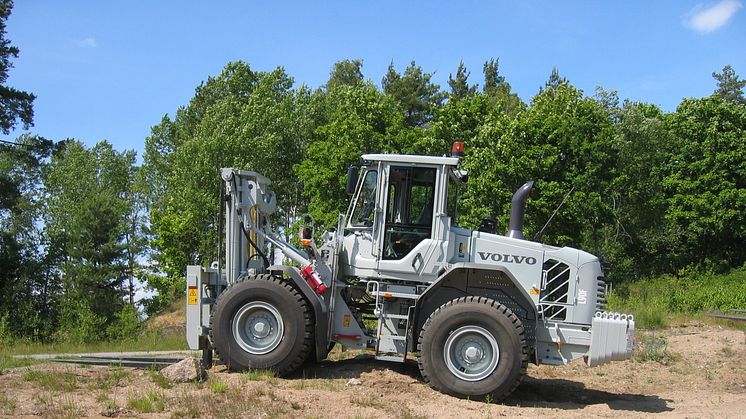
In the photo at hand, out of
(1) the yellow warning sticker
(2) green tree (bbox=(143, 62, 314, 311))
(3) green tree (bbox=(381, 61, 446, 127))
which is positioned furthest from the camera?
(3) green tree (bbox=(381, 61, 446, 127))

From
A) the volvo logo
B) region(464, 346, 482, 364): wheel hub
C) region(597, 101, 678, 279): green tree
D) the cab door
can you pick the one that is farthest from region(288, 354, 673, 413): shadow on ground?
region(597, 101, 678, 279): green tree

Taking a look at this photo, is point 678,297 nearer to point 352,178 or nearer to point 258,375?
point 352,178

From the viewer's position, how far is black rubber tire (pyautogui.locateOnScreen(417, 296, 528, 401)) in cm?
920

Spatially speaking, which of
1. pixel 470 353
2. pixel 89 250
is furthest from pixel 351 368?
pixel 89 250

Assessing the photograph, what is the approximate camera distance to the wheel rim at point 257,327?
9.99 m

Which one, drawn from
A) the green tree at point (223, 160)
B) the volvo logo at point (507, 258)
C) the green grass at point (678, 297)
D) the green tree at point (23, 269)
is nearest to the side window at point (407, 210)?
the volvo logo at point (507, 258)

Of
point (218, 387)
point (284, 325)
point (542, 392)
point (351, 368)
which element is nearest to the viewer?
point (218, 387)

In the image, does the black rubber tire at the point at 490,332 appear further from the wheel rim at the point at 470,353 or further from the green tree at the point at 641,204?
the green tree at the point at 641,204

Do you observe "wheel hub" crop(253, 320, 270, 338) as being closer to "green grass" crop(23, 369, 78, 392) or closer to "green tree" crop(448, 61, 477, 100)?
"green grass" crop(23, 369, 78, 392)

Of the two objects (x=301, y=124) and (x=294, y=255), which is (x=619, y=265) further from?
(x=294, y=255)

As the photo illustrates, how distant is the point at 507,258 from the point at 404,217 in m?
1.53

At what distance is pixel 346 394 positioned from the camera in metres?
9.08

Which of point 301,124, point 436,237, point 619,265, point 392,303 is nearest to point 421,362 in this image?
point 392,303

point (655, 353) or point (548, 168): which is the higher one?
point (548, 168)
